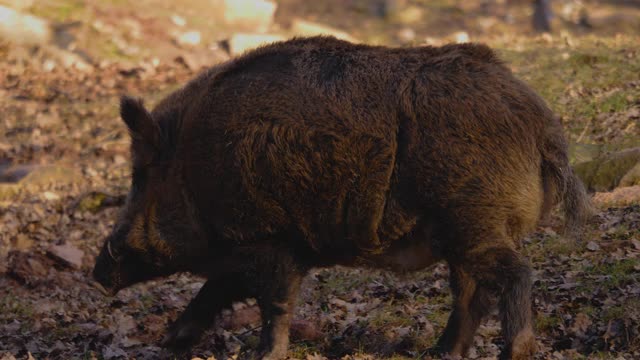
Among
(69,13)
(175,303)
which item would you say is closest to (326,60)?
(175,303)

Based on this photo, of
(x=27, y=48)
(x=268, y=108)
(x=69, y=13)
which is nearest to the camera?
(x=268, y=108)

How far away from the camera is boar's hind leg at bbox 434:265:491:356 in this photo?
534cm

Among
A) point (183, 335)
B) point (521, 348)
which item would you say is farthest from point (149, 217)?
point (521, 348)

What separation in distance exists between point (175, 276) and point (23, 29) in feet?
33.4

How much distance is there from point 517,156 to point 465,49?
81cm

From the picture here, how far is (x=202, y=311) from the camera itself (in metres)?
5.94

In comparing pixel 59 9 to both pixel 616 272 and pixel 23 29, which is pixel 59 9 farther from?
pixel 616 272

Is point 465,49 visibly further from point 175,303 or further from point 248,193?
point 175,303

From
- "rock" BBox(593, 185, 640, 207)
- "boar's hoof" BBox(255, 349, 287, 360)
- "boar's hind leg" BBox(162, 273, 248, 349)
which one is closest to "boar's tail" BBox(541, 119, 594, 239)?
"boar's hoof" BBox(255, 349, 287, 360)

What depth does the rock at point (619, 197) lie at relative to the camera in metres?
7.91

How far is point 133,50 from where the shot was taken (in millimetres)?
17234

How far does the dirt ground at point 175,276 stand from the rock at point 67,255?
0.01m

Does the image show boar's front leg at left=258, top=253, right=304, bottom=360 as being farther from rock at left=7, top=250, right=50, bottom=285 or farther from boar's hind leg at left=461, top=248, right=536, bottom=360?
rock at left=7, top=250, right=50, bottom=285

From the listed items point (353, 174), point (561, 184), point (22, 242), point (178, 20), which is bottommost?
point (22, 242)
